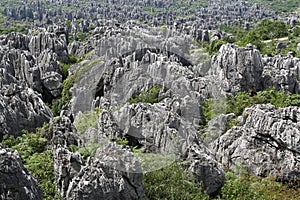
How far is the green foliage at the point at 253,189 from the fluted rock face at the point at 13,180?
16.5 ft

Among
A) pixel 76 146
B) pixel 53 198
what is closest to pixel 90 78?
pixel 76 146

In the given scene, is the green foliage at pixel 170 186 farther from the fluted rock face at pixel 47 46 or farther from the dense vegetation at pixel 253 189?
the fluted rock face at pixel 47 46

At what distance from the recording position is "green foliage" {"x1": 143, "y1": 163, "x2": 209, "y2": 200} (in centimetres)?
1048

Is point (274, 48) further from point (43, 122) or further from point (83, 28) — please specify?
point (83, 28)

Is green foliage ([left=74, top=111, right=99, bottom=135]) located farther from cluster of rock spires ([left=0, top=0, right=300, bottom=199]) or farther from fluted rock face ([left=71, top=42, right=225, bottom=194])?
fluted rock face ([left=71, top=42, right=225, bottom=194])

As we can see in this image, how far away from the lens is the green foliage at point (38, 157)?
35.4 feet

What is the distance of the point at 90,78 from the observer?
24.7m

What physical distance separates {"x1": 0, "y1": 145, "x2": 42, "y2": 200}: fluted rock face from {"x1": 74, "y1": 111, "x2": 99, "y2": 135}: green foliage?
567 cm

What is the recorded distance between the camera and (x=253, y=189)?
38.3 feet

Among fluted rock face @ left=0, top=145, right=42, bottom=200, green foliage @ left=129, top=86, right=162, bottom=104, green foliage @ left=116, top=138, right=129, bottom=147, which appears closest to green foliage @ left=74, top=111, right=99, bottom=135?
green foliage @ left=116, top=138, right=129, bottom=147

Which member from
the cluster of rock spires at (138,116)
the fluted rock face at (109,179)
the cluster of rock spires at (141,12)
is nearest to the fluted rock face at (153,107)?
the cluster of rock spires at (138,116)

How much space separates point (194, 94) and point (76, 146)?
8978mm

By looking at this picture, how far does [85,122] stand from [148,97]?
5321mm

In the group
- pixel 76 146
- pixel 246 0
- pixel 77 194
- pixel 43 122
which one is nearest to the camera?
pixel 77 194
